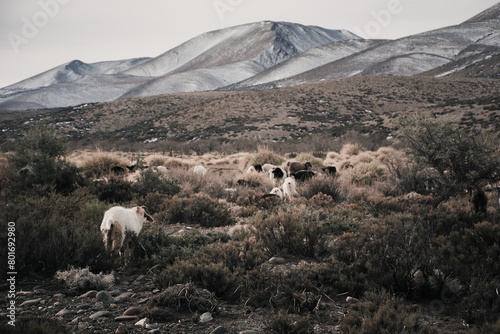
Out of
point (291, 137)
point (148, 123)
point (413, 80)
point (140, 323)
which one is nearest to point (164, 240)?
point (140, 323)

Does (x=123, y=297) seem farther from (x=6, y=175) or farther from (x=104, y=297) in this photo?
(x=6, y=175)

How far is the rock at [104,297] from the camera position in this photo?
3632 mm

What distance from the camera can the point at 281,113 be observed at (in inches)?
2021

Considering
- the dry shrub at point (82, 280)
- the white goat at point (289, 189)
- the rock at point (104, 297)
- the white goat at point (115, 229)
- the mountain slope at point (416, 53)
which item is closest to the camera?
the rock at point (104, 297)

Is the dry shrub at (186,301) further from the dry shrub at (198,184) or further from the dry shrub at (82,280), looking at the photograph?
the dry shrub at (198,184)

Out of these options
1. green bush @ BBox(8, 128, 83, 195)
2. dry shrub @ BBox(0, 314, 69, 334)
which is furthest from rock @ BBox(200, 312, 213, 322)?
green bush @ BBox(8, 128, 83, 195)

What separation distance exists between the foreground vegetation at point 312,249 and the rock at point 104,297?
14.4 inches

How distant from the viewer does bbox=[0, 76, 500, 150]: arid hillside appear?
38.9 metres

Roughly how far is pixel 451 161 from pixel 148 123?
51750 millimetres

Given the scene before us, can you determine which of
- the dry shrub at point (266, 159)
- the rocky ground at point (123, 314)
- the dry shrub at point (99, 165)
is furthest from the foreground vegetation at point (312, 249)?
the dry shrub at point (266, 159)

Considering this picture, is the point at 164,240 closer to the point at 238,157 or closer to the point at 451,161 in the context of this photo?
the point at 451,161

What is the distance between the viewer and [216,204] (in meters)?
8.08

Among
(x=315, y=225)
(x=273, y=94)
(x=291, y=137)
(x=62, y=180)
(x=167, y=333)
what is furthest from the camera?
(x=273, y=94)

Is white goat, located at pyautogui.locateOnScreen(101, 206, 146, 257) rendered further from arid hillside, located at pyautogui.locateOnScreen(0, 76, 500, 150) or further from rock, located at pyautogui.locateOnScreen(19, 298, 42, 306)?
arid hillside, located at pyautogui.locateOnScreen(0, 76, 500, 150)
